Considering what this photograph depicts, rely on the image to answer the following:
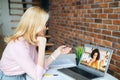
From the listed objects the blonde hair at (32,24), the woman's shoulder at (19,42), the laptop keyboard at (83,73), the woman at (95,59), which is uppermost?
the blonde hair at (32,24)

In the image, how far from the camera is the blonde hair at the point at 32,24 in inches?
67.6

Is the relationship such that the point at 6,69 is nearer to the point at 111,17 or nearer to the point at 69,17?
the point at 111,17

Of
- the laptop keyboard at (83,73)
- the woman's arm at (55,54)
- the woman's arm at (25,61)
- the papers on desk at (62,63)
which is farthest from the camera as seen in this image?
the papers on desk at (62,63)

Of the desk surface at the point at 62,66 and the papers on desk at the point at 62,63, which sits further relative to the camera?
the papers on desk at the point at 62,63

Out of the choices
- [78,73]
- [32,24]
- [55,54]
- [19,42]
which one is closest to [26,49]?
[19,42]

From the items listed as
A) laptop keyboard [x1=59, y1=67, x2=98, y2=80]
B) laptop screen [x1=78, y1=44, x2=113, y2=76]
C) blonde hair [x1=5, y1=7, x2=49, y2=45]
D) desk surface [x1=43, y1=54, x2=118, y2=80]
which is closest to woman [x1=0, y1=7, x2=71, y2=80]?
blonde hair [x1=5, y1=7, x2=49, y2=45]

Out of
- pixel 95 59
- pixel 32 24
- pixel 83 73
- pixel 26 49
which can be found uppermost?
pixel 32 24

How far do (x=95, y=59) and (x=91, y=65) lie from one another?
0.07 m

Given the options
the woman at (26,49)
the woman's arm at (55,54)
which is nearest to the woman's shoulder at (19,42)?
the woman at (26,49)

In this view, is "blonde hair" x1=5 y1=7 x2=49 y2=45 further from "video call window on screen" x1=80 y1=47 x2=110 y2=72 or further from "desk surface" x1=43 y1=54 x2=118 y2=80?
"video call window on screen" x1=80 y1=47 x2=110 y2=72

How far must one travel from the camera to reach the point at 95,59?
6.11ft

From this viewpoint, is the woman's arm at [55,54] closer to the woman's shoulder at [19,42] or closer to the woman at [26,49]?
the woman at [26,49]

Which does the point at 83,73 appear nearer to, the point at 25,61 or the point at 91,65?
the point at 91,65

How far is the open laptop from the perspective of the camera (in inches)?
68.6
